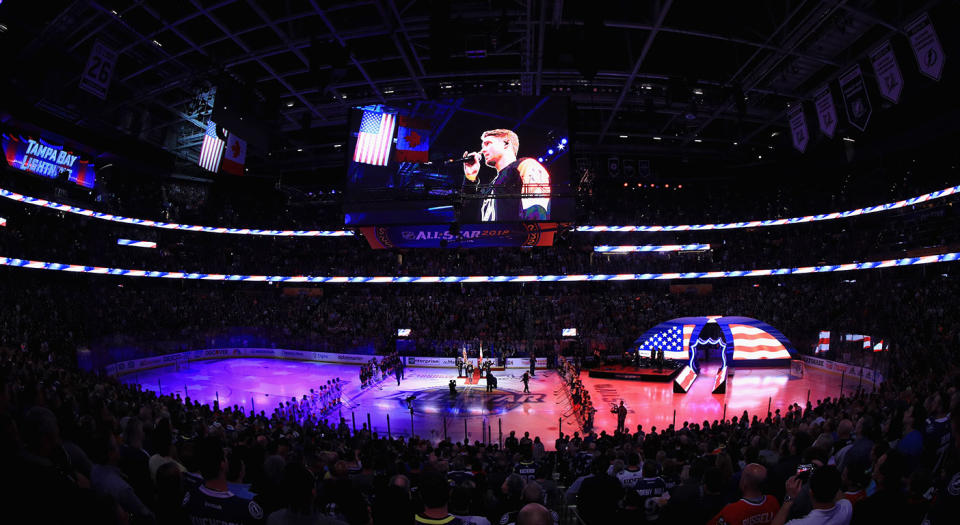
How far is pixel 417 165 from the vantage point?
27.3m

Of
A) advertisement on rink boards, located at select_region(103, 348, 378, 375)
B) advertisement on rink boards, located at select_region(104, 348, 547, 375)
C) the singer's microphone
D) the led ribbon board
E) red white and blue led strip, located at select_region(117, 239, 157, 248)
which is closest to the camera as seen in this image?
the led ribbon board

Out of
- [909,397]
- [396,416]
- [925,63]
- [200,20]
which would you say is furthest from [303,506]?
[200,20]

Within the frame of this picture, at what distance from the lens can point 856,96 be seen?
15.5m

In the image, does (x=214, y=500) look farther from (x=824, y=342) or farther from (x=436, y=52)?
(x=824, y=342)

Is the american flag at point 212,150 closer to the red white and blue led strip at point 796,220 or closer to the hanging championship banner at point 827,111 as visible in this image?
the hanging championship banner at point 827,111

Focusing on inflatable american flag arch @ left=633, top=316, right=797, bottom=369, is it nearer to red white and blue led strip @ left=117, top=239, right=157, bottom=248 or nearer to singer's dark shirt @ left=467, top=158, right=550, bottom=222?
singer's dark shirt @ left=467, top=158, right=550, bottom=222

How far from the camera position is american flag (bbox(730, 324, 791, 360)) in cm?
2311

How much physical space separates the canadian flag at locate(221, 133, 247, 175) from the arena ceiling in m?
1.08

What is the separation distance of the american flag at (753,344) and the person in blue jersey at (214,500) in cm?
2359

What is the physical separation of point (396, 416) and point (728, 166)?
113ft

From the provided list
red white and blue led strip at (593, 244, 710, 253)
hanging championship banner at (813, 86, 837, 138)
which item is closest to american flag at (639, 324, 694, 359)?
hanging championship banner at (813, 86, 837, 138)

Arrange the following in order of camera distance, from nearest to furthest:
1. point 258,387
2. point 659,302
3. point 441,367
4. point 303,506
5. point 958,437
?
1. point 303,506
2. point 958,437
3. point 258,387
4. point 441,367
5. point 659,302

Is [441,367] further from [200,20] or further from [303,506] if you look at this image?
[303,506]

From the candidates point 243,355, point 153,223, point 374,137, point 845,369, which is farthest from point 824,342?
point 153,223
